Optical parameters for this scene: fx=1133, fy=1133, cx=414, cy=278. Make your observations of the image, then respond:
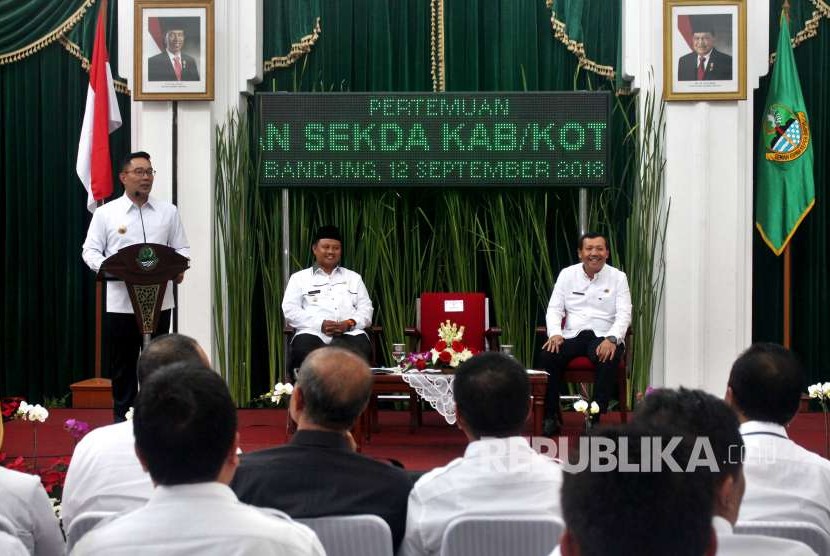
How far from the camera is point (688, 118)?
270 inches

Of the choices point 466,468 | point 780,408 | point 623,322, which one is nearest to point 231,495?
point 466,468

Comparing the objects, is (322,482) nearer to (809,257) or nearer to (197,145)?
(197,145)

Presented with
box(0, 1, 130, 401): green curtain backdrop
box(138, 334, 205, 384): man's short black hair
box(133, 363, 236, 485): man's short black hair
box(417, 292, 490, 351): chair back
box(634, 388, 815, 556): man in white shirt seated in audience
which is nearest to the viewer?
box(634, 388, 815, 556): man in white shirt seated in audience

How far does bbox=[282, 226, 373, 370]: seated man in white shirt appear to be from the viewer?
628cm

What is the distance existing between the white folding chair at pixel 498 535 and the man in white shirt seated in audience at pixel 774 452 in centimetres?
44

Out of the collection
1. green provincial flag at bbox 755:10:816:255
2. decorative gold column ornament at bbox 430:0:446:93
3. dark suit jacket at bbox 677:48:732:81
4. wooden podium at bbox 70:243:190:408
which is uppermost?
decorative gold column ornament at bbox 430:0:446:93

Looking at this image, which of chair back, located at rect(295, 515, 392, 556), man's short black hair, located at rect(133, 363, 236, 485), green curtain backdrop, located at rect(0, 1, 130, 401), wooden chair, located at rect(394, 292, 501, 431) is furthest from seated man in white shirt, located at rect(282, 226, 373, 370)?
man's short black hair, located at rect(133, 363, 236, 485)

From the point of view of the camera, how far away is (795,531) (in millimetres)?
2002

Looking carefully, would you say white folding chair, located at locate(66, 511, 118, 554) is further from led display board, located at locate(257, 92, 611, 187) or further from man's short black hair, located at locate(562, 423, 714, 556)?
led display board, located at locate(257, 92, 611, 187)

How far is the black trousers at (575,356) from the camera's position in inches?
234

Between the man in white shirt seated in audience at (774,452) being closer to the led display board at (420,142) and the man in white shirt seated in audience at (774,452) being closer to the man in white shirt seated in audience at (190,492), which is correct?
the man in white shirt seated in audience at (190,492)

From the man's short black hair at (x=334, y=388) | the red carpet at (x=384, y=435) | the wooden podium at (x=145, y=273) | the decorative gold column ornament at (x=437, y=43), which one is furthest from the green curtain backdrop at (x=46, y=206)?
the man's short black hair at (x=334, y=388)

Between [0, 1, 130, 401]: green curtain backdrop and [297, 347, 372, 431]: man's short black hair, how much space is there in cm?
527

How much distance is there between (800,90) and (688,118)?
26.8 inches
